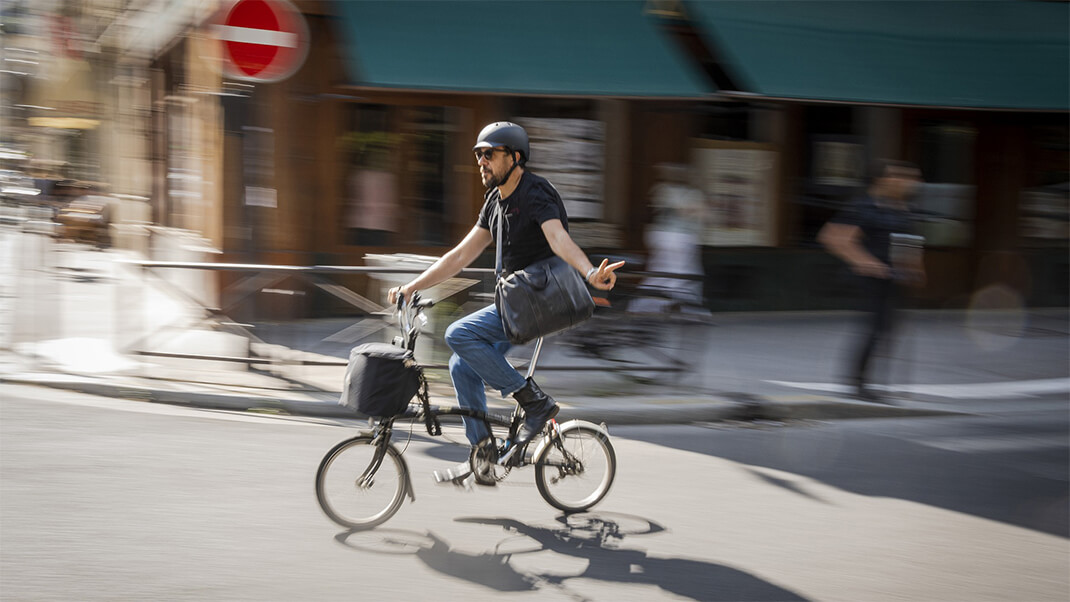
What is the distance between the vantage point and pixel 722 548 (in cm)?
467

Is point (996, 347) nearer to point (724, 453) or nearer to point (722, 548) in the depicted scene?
point (724, 453)

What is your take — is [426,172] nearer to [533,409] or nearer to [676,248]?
A: [676,248]

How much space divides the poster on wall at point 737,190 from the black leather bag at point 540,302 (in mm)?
7854

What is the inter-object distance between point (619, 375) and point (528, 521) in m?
3.47

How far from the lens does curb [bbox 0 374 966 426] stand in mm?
7182

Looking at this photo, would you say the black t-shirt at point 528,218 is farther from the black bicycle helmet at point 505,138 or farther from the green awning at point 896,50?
the green awning at point 896,50

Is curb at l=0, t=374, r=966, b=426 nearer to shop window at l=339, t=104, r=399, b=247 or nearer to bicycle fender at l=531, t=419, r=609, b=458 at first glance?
bicycle fender at l=531, t=419, r=609, b=458

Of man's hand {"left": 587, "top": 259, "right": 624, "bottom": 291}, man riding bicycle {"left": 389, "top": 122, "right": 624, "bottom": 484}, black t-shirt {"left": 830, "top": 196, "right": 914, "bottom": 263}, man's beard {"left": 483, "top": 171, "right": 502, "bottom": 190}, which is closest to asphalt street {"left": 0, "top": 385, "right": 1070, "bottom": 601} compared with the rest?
man riding bicycle {"left": 389, "top": 122, "right": 624, "bottom": 484}

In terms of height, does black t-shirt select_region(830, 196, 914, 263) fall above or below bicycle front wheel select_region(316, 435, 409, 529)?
above

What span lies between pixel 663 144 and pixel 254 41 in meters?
5.92

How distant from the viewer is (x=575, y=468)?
5.09 m

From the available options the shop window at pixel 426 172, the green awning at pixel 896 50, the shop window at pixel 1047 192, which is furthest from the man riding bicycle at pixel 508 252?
the shop window at pixel 1047 192

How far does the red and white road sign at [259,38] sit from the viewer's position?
7344mm

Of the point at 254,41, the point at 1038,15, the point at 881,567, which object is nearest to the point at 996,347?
the point at 1038,15
